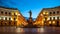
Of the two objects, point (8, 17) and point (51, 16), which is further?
point (51, 16)

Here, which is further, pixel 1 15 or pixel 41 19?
pixel 41 19

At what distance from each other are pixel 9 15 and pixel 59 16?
27.4 metres

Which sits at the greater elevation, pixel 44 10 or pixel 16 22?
pixel 44 10

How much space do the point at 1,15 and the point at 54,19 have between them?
95.3ft

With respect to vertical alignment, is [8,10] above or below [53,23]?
above

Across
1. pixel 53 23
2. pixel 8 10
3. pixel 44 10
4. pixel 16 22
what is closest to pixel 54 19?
pixel 53 23

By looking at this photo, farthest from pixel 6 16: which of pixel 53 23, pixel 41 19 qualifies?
pixel 53 23

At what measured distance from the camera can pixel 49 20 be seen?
76938 millimetres

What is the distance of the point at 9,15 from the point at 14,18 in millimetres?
3304

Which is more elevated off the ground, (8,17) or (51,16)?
(51,16)

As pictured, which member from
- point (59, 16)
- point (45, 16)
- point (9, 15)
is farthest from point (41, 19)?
point (9, 15)

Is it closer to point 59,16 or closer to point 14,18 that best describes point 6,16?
point 14,18

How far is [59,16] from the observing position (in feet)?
244

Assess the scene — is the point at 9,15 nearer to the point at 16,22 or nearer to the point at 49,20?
the point at 16,22
